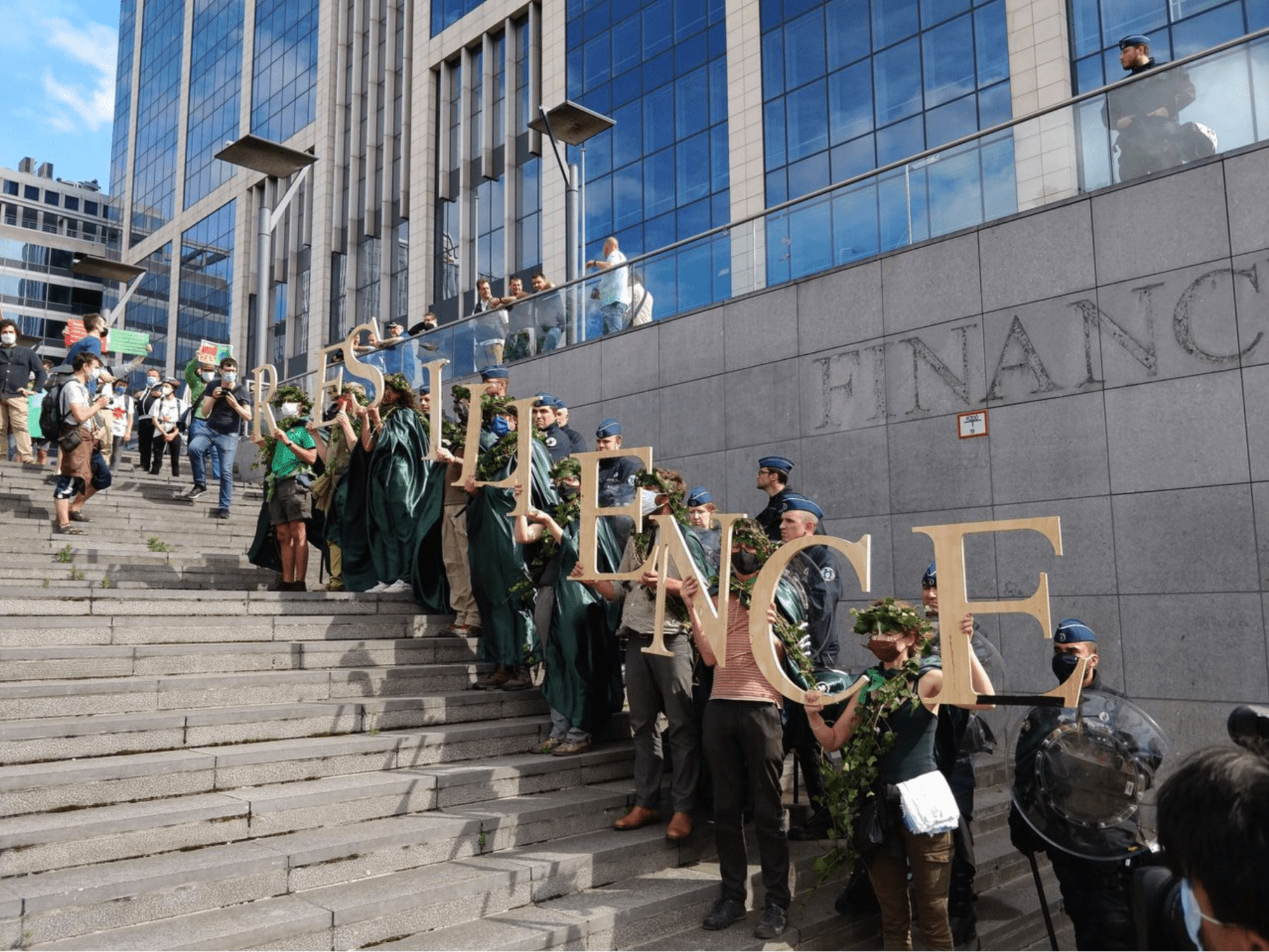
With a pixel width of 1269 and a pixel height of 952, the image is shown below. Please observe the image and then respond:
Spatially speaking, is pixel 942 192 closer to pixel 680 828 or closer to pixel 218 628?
pixel 680 828

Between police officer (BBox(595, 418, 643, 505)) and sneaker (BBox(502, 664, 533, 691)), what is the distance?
5.04 feet

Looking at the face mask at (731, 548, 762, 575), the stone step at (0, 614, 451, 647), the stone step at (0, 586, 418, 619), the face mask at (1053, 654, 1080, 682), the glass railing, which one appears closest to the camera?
the face mask at (1053, 654, 1080, 682)

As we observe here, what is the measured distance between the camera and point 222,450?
13.4 m

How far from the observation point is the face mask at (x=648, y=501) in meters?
6.50

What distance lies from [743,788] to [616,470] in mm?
3621

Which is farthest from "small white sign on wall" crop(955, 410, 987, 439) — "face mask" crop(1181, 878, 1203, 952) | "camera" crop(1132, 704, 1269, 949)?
"face mask" crop(1181, 878, 1203, 952)

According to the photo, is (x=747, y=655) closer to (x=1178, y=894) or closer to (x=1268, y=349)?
(x=1178, y=894)

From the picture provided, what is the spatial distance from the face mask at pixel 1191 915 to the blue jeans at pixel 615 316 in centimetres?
1172

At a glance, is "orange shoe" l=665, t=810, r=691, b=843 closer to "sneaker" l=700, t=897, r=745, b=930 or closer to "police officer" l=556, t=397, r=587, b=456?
"sneaker" l=700, t=897, r=745, b=930

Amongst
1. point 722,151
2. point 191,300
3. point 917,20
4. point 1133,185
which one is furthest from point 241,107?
point 1133,185

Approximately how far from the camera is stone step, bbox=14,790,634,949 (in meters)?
4.50

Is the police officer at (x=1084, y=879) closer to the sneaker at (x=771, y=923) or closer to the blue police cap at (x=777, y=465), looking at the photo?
the sneaker at (x=771, y=923)

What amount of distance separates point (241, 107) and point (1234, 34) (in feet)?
129

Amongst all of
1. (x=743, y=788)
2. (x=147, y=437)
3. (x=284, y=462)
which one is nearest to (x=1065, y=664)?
(x=743, y=788)
